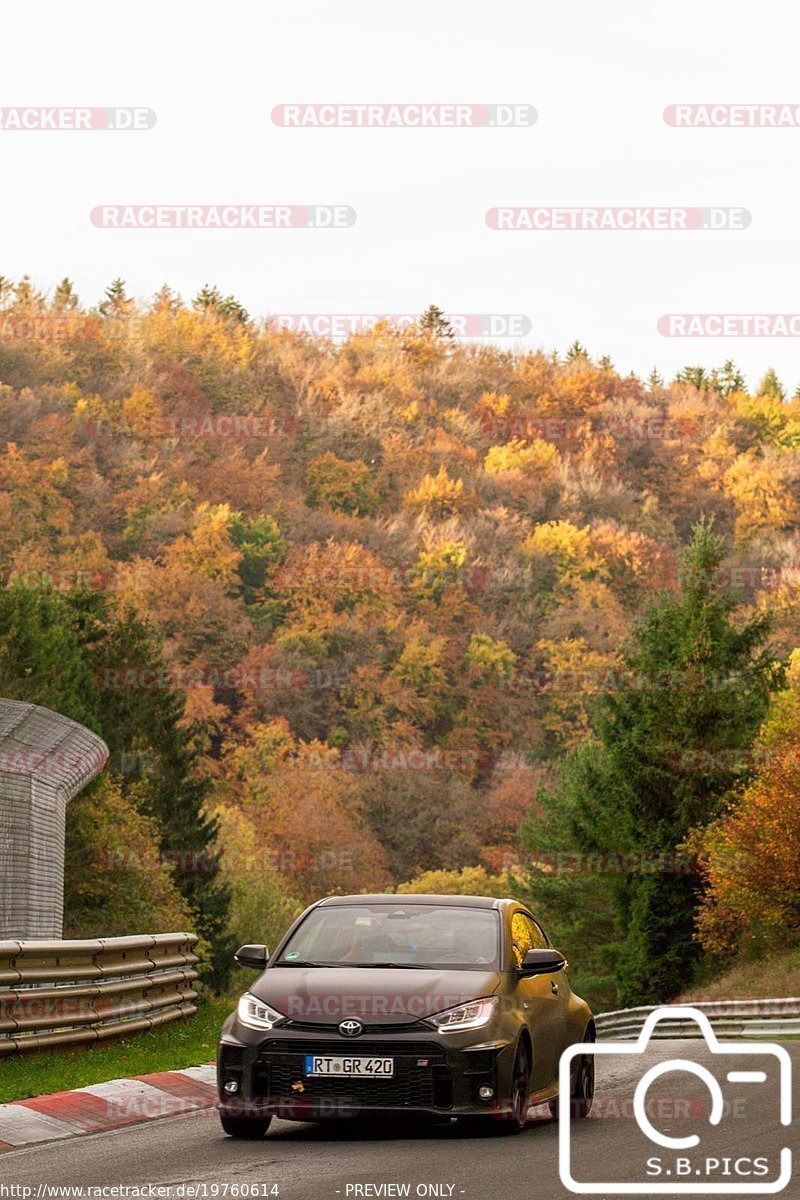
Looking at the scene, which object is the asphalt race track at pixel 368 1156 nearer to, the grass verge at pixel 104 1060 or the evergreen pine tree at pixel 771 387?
the grass verge at pixel 104 1060

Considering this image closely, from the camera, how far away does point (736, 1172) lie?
9.47 metres

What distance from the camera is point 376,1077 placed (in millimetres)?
10586

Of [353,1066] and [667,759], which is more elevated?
[353,1066]

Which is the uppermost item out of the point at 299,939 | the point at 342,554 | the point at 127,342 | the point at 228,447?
the point at 127,342

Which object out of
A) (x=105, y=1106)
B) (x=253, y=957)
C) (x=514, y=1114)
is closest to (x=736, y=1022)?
(x=105, y=1106)

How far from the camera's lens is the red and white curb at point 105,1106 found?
11156 millimetres

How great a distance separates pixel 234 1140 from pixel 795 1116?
3769 millimetres

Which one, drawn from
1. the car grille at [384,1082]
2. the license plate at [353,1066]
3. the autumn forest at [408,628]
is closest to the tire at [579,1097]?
the car grille at [384,1082]

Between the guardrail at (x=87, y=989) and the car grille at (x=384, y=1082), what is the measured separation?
399cm

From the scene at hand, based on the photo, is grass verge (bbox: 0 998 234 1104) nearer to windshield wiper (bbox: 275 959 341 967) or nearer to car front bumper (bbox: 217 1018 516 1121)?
windshield wiper (bbox: 275 959 341 967)

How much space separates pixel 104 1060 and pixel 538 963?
5.08 meters

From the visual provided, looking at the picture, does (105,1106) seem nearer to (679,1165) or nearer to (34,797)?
(679,1165)

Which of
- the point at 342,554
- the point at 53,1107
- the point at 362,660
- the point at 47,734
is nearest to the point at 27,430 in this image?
the point at 342,554

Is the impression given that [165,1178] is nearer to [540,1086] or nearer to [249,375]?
[540,1086]
